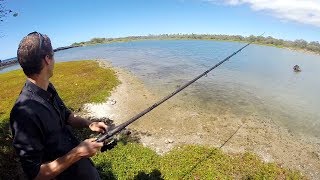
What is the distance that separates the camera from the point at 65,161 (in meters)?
4.11

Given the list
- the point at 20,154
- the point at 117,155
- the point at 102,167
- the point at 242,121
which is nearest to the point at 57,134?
the point at 20,154

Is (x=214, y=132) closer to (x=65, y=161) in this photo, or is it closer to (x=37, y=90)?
(x=65, y=161)

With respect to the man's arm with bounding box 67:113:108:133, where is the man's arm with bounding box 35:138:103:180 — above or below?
above

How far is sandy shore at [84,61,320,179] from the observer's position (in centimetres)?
1694

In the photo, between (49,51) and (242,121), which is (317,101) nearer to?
(242,121)

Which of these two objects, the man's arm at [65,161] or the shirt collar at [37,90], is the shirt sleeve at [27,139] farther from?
the shirt collar at [37,90]

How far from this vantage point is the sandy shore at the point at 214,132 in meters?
16.9

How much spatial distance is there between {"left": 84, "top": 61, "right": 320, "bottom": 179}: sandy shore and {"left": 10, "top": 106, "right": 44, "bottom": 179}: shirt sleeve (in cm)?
1296

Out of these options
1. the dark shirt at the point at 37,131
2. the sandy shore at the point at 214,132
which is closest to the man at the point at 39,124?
the dark shirt at the point at 37,131

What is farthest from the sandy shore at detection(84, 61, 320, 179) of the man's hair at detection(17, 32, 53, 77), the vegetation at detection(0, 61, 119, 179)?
the man's hair at detection(17, 32, 53, 77)

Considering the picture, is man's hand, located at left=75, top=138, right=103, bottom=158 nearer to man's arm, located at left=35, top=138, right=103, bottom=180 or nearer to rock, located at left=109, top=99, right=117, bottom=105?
man's arm, located at left=35, top=138, right=103, bottom=180

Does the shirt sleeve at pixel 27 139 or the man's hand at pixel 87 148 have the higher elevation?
the shirt sleeve at pixel 27 139

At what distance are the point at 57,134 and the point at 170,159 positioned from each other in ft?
38.0

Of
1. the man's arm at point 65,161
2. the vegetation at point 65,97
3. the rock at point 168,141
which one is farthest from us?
the rock at point 168,141
